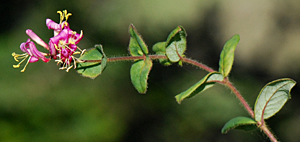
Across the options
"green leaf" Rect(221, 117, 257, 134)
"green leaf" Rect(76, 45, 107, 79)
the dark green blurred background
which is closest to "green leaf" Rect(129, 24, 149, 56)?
"green leaf" Rect(76, 45, 107, 79)

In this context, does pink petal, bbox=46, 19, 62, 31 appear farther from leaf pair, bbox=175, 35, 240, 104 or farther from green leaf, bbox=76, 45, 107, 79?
leaf pair, bbox=175, 35, 240, 104

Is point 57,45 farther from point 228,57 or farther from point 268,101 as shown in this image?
point 268,101

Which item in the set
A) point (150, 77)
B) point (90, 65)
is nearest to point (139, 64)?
point (90, 65)

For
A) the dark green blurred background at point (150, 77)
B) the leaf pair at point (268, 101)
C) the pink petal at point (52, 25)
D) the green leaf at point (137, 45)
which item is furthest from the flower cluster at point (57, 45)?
the dark green blurred background at point (150, 77)

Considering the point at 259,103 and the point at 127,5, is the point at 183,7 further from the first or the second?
the point at 259,103

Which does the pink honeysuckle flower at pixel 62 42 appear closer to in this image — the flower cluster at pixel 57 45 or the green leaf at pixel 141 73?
the flower cluster at pixel 57 45

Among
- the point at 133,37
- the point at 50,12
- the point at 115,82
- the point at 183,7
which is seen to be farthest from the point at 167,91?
the point at 133,37
